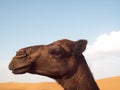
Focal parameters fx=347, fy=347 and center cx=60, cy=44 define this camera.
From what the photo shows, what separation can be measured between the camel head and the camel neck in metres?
0.12

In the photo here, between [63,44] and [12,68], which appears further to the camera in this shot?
[63,44]

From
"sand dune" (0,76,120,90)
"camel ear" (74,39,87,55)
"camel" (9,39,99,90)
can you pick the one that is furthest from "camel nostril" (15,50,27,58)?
"sand dune" (0,76,120,90)

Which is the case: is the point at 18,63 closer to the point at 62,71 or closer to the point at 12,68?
the point at 12,68

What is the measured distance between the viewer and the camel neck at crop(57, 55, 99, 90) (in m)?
7.49

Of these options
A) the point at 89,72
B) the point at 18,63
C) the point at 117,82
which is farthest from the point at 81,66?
the point at 117,82

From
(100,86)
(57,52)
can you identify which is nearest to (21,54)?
(57,52)

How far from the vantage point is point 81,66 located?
7.73m

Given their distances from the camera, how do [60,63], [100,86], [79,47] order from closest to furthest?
[60,63], [79,47], [100,86]

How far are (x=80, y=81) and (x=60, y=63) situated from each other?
60cm

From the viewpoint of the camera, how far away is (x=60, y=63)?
25.3 feet

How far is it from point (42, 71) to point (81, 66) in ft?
2.93

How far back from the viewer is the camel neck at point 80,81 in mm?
7488

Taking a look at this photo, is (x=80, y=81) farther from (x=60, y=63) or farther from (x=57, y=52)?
(x=57, y=52)

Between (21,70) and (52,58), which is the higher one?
(52,58)
